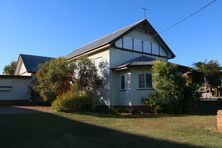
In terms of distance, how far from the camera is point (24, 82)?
1539 inches

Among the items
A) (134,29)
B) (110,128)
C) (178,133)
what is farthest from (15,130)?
(134,29)

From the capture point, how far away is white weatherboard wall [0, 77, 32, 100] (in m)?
37.6

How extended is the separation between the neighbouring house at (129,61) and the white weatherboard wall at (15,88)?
39.2 feet

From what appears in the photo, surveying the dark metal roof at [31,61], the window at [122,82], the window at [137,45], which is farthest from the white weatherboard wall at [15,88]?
the window at [137,45]

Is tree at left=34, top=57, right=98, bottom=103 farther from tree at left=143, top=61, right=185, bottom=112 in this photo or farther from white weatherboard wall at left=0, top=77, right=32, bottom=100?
white weatherboard wall at left=0, top=77, right=32, bottom=100

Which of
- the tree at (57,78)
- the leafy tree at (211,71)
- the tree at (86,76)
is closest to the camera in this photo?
the tree at (57,78)

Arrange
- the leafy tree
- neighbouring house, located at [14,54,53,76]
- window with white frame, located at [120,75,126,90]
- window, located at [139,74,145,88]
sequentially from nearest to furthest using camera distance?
window, located at [139,74,145,88], window with white frame, located at [120,75,126,90], the leafy tree, neighbouring house, located at [14,54,53,76]

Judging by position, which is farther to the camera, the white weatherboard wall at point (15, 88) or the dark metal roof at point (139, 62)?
the white weatherboard wall at point (15, 88)

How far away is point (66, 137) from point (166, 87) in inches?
497

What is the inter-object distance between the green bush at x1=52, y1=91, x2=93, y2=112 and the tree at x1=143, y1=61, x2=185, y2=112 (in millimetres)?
4686

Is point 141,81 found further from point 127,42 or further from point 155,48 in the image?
point 155,48

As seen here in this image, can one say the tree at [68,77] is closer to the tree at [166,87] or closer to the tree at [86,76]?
the tree at [86,76]

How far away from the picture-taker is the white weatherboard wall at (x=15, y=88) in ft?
123

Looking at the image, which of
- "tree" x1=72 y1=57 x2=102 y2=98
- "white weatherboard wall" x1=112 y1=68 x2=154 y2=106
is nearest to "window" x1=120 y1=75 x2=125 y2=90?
"white weatherboard wall" x1=112 y1=68 x2=154 y2=106
